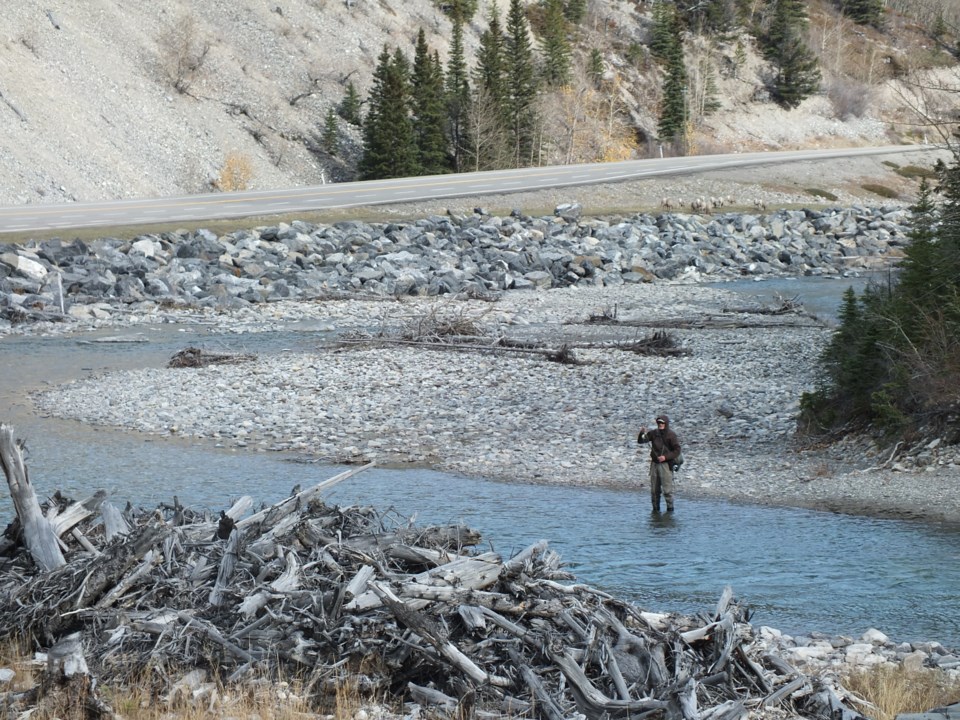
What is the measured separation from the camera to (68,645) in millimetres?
7465

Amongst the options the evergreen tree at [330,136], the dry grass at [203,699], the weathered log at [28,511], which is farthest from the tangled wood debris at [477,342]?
the evergreen tree at [330,136]

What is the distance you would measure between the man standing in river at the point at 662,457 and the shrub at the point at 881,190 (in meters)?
53.9

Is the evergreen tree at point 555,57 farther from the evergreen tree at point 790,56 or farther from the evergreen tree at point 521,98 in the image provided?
the evergreen tree at point 790,56

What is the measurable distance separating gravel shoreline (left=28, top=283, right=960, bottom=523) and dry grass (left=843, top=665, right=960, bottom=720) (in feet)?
19.8

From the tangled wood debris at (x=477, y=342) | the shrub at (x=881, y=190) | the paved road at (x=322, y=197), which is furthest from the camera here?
the shrub at (x=881, y=190)

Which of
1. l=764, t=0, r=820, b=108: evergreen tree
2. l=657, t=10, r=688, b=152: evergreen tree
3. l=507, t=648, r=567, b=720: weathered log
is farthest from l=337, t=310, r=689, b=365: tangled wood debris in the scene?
l=764, t=0, r=820, b=108: evergreen tree

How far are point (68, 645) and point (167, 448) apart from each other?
11.4 metres

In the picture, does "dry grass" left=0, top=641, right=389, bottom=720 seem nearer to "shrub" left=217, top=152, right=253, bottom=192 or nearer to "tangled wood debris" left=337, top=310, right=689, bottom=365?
"tangled wood debris" left=337, top=310, right=689, bottom=365

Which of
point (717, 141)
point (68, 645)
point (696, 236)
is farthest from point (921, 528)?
point (717, 141)

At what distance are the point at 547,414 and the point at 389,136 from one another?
41.0m

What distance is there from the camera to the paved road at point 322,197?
39.4 meters

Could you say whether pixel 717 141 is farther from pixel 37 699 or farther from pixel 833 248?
pixel 37 699

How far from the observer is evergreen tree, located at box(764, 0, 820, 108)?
89.3 m

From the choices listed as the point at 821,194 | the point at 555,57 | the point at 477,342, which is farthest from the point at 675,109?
the point at 477,342
